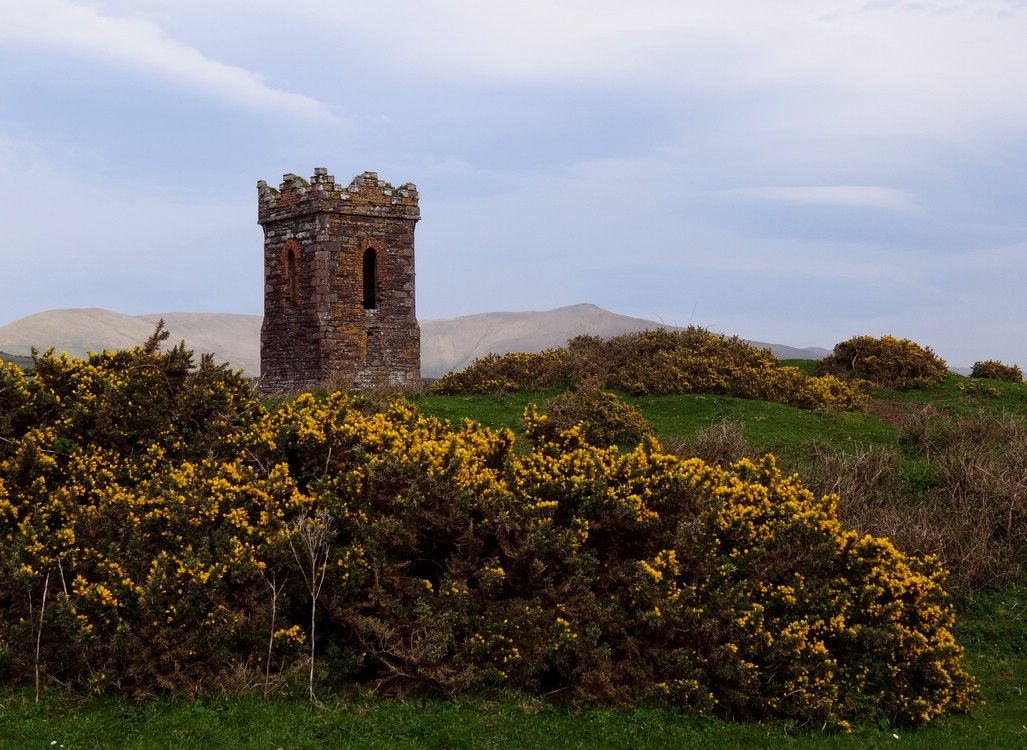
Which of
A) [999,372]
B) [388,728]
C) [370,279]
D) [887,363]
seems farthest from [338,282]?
[388,728]

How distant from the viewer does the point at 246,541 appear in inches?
363

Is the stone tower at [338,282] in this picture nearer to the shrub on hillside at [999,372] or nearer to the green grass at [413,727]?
the shrub on hillside at [999,372]

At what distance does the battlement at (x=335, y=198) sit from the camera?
28562 mm

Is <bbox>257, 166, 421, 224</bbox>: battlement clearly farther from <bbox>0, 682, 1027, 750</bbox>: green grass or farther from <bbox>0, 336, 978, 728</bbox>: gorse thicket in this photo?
<bbox>0, 682, 1027, 750</bbox>: green grass

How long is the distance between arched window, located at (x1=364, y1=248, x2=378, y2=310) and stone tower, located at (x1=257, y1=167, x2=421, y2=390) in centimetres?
3

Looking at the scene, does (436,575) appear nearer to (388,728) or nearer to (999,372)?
(388,728)

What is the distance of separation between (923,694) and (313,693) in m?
5.73

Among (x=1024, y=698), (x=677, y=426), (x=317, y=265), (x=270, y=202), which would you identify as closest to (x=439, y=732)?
(x=1024, y=698)

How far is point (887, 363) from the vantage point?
2448 centimetres

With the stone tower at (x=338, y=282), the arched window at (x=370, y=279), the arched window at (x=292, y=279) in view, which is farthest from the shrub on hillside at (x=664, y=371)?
the arched window at (x=292, y=279)

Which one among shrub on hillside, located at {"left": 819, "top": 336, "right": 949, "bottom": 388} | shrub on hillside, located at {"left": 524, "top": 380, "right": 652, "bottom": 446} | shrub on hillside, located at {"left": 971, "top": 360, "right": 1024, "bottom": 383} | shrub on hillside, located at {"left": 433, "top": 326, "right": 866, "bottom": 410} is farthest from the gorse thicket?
shrub on hillside, located at {"left": 971, "top": 360, "right": 1024, "bottom": 383}

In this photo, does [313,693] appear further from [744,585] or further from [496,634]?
[744,585]

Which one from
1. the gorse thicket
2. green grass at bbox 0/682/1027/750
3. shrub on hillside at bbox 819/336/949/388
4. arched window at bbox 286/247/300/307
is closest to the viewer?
green grass at bbox 0/682/1027/750

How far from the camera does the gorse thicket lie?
28.6 ft
